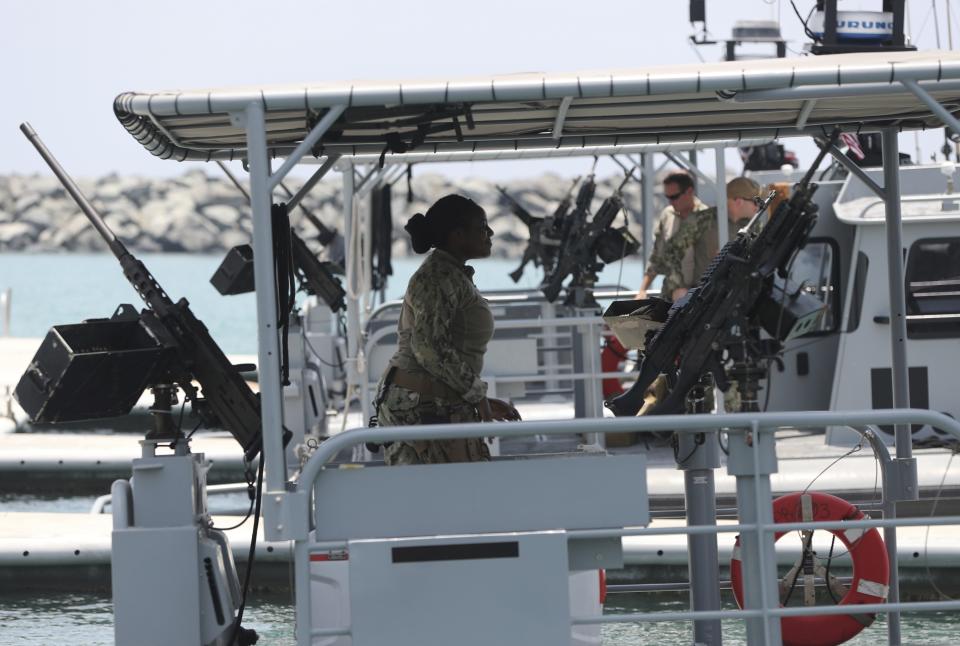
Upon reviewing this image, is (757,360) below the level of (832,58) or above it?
below

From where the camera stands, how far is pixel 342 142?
6480mm

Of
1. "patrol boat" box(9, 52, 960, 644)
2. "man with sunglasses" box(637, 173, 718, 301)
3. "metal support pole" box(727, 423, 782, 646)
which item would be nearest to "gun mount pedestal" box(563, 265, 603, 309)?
"man with sunglasses" box(637, 173, 718, 301)

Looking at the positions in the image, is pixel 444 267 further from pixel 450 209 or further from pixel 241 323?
pixel 241 323

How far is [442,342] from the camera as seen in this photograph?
5.68m

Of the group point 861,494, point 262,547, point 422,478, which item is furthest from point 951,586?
point 422,478

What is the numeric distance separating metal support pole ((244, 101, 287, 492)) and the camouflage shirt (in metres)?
0.92

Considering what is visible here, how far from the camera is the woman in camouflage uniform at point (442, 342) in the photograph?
5668 mm

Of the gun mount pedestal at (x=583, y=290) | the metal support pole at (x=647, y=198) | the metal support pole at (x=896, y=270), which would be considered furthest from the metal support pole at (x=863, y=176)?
the metal support pole at (x=647, y=198)

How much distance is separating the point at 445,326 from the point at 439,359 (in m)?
0.13

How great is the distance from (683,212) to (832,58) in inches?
230

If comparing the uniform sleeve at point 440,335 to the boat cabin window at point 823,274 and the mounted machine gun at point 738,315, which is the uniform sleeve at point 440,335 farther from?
the boat cabin window at point 823,274

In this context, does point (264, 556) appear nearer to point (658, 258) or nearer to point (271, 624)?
point (271, 624)

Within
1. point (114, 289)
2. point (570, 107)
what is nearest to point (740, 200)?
point (570, 107)

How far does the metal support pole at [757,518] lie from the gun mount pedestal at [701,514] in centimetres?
77
